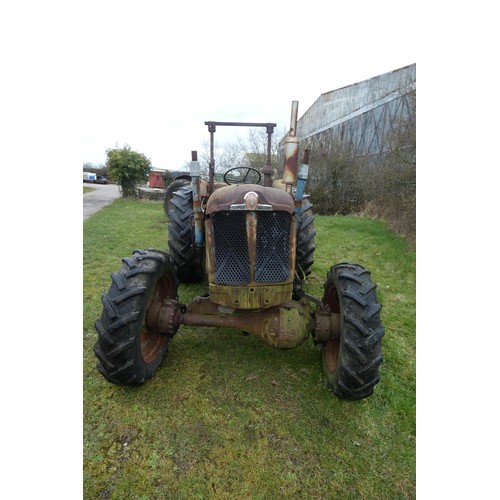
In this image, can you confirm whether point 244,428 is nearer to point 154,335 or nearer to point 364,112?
point 154,335

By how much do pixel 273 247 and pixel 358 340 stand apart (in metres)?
0.85

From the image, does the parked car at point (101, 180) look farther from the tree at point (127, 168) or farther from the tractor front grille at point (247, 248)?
the tractor front grille at point (247, 248)

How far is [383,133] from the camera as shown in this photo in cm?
1230

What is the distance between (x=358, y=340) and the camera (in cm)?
222

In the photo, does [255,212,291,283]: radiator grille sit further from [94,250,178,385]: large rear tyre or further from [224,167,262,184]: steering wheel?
[224,167,262,184]: steering wheel

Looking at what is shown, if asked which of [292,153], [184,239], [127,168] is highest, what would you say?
[127,168]

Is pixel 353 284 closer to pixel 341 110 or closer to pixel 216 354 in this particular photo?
pixel 216 354

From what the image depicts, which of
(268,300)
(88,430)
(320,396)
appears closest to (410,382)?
(320,396)

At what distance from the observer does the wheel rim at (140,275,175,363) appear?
8.76 feet

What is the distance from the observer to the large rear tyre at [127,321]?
223cm

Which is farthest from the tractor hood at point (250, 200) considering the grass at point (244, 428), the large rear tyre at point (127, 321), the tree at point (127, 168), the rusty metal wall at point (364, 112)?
the tree at point (127, 168)

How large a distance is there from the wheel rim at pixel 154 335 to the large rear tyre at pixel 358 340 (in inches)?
56.1

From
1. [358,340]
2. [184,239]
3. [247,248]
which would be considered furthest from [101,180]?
[358,340]

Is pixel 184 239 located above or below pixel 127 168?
below
